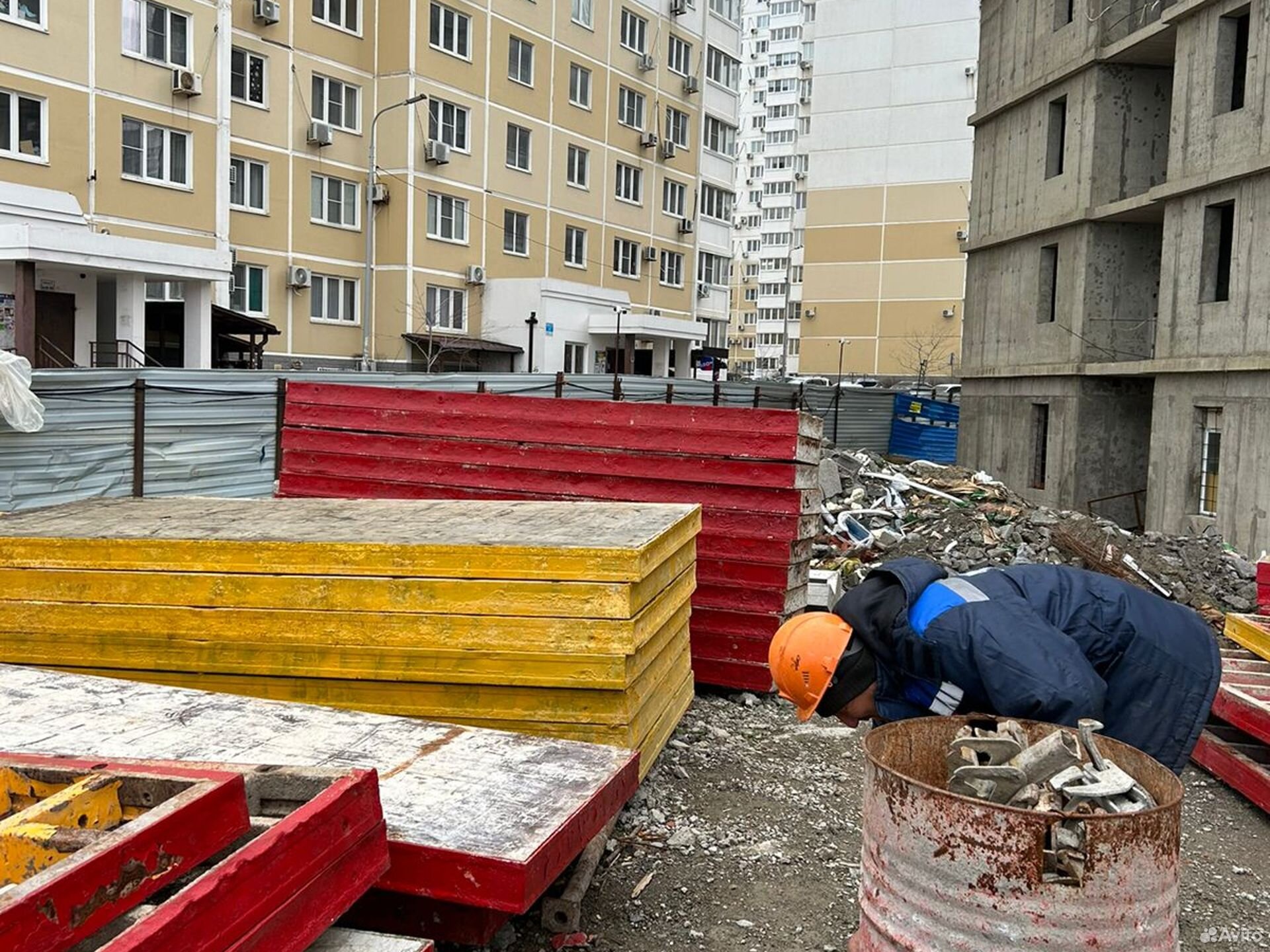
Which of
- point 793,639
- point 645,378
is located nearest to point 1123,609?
point 793,639

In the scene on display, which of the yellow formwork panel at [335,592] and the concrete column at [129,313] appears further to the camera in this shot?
the concrete column at [129,313]

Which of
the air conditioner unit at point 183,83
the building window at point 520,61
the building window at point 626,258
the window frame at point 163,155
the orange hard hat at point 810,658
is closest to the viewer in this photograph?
the orange hard hat at point 810,658

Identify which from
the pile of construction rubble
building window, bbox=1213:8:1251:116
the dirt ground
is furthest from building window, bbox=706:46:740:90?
the dirt ground

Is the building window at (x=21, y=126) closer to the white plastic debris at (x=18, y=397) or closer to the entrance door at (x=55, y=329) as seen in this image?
the entrance door at (x=55, y=329)

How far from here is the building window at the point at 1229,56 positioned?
16.6 metres

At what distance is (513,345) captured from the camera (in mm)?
34750

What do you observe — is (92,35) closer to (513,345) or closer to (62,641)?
(513,345)

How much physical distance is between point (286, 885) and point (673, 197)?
143ft

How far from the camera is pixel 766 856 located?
15.5 feet

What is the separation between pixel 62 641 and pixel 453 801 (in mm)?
2458

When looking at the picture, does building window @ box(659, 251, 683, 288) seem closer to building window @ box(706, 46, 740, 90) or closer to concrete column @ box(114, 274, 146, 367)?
building window @ box(706, 46, 740, 90)

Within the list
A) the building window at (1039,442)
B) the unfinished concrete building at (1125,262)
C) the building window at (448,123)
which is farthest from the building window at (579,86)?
the building window at (1039,442)

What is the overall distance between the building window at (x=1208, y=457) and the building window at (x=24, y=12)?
23.2 metres

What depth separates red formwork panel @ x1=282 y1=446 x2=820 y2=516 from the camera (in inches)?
273
